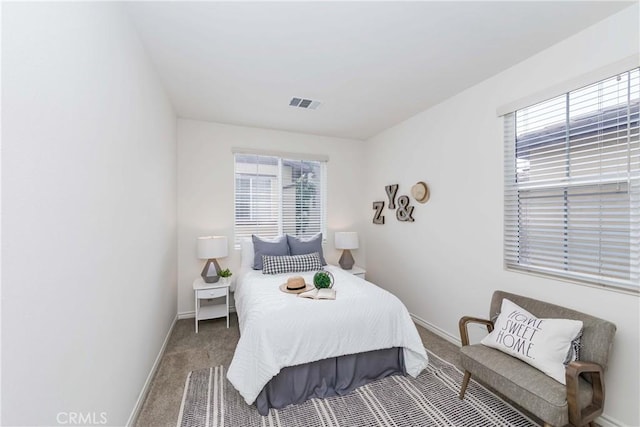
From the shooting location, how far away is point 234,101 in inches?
121

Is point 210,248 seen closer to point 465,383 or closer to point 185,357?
point 185,357

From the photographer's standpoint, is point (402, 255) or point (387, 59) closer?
point (387, 59)

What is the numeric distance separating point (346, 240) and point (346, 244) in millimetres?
61

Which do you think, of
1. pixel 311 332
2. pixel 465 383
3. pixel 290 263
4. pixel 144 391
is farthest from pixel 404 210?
pixel 144 391

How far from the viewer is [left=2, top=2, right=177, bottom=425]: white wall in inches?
30.7

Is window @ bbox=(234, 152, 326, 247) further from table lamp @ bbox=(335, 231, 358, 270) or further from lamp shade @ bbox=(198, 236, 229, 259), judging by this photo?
lamp shade @ bbox=(198, 236, 229, 259)

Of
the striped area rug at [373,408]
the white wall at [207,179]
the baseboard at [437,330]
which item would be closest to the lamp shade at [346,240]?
the baseboard at [437,330]

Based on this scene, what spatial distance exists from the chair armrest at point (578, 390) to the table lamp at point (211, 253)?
10.8 ft

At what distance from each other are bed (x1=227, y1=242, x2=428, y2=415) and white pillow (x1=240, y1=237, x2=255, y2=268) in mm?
1191

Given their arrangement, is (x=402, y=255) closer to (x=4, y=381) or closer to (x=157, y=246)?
(x=157, y=246)

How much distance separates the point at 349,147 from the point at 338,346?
3.28 metres

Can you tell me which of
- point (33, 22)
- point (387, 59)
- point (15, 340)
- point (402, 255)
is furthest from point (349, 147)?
point (15, 340)

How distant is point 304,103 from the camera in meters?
3.13

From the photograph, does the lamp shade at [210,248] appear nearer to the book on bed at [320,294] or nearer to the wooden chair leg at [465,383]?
the book on bed at [320,294]
